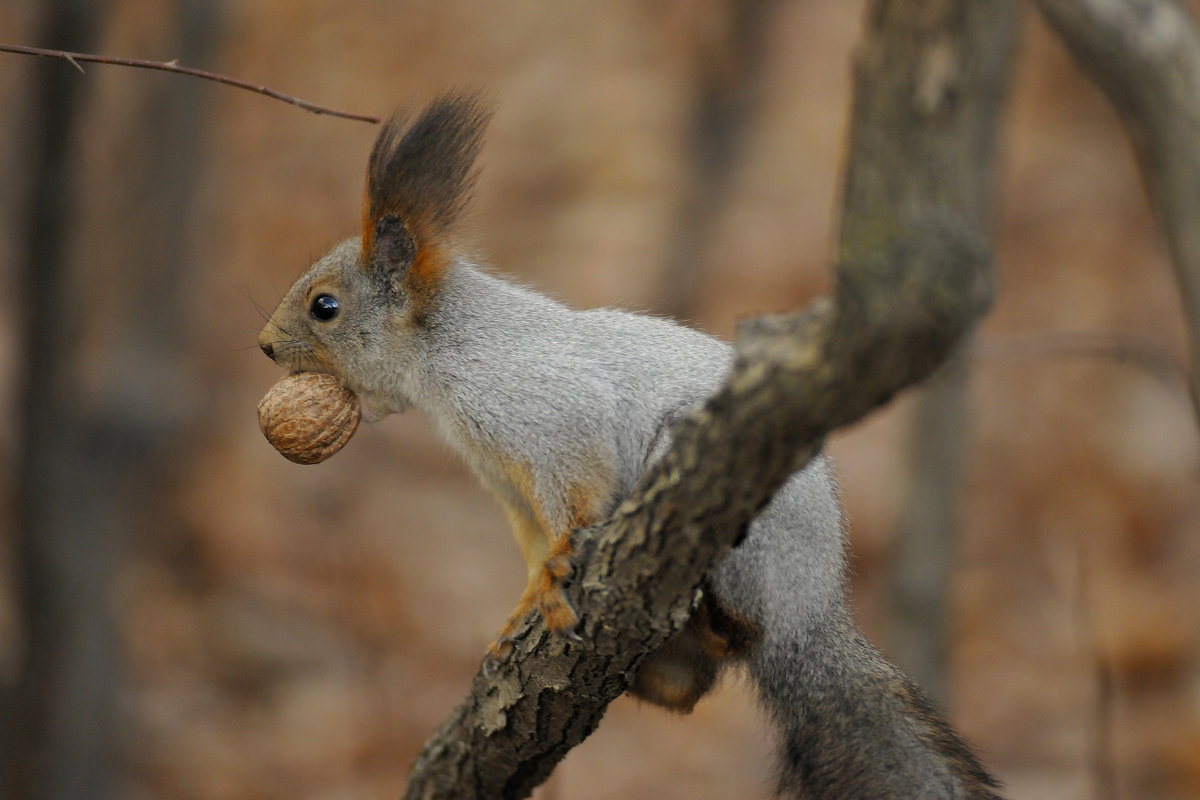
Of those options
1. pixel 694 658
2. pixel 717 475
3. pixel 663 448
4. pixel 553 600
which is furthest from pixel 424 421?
pixel 717 475

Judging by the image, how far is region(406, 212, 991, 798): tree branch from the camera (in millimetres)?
1336

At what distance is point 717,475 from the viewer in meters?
1.70

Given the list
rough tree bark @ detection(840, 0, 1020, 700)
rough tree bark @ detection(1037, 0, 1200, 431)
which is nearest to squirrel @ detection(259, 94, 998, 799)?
rough tree bark @ detection(1037, 0, 1200, 431)

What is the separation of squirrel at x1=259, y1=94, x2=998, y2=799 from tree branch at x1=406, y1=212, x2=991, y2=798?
0.41 ft

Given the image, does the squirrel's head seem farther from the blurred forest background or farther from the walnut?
the blurred forest background

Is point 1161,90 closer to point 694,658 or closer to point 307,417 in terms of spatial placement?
point 694,658

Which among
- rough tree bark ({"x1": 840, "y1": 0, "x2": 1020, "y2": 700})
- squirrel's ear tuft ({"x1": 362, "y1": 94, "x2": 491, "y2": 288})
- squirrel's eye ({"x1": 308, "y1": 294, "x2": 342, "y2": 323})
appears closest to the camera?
rough tree bark ({"x1": 840, "y1": 0, "x2": 1020, "y2": 700})

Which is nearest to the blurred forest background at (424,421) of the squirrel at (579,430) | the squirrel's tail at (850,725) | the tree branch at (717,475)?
the squirrel at (579,430)

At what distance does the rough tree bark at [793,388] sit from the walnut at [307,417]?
2.38 feet

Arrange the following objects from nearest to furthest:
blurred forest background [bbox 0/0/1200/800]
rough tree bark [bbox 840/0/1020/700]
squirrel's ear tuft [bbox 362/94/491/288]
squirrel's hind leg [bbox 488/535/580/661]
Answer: rough tree bark [bbox 840/0/1020/700], squirrel's hind leg [bbox 488/535/580/661], squirrel's ear tuft [bbox 362/94/491/288], blurred forest background [bbox 0/0/1200/800]

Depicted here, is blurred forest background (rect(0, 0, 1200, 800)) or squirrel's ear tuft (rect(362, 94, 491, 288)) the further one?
blurred forest background (rect(0, 0, 1200, 800))

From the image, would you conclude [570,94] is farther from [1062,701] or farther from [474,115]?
[474,115]

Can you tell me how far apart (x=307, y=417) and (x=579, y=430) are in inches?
27.3

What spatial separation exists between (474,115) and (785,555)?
1212 mm
